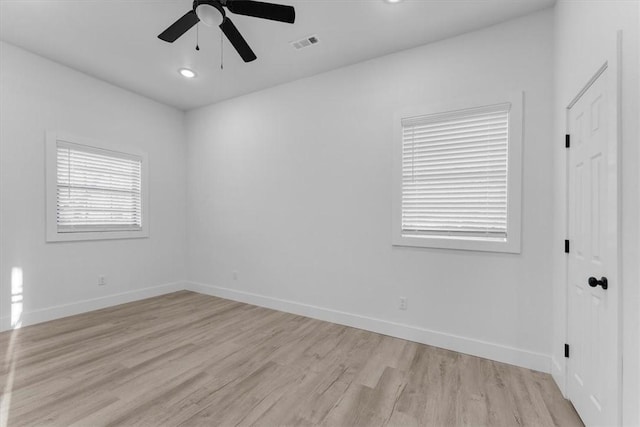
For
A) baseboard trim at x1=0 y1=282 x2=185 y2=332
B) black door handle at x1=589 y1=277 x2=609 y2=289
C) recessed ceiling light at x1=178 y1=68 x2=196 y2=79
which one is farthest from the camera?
recessed ceiling light at x1=178 y1=68 x2=196 y2=79


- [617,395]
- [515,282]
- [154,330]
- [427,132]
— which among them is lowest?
[154,330]

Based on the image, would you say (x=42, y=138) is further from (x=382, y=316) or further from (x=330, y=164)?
(x=382, y=316)

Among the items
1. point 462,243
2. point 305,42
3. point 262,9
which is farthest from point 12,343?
point 462,243

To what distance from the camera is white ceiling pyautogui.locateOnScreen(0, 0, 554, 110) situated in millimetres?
2564

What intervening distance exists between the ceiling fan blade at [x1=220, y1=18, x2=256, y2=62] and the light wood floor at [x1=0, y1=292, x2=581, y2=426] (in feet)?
8.91

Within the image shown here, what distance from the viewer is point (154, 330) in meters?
3.29

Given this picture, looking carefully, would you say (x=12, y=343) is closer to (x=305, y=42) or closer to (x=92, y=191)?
(x=92, y=191)

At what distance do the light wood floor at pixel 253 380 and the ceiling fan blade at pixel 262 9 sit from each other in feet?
8.91

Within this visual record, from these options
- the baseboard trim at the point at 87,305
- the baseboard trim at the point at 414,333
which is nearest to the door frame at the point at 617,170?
the baseboard trim at the point at 414,333

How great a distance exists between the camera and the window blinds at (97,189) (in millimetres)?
3728

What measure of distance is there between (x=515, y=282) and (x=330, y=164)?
2281mm

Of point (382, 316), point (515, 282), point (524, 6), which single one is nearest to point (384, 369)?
point (382, 316)

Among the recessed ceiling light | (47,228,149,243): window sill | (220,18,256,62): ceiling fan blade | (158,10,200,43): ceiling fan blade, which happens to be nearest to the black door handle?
(220,18,256,62): ceiling fan blade

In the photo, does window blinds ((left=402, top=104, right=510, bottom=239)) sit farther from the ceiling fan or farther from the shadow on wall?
the shadow on wall
